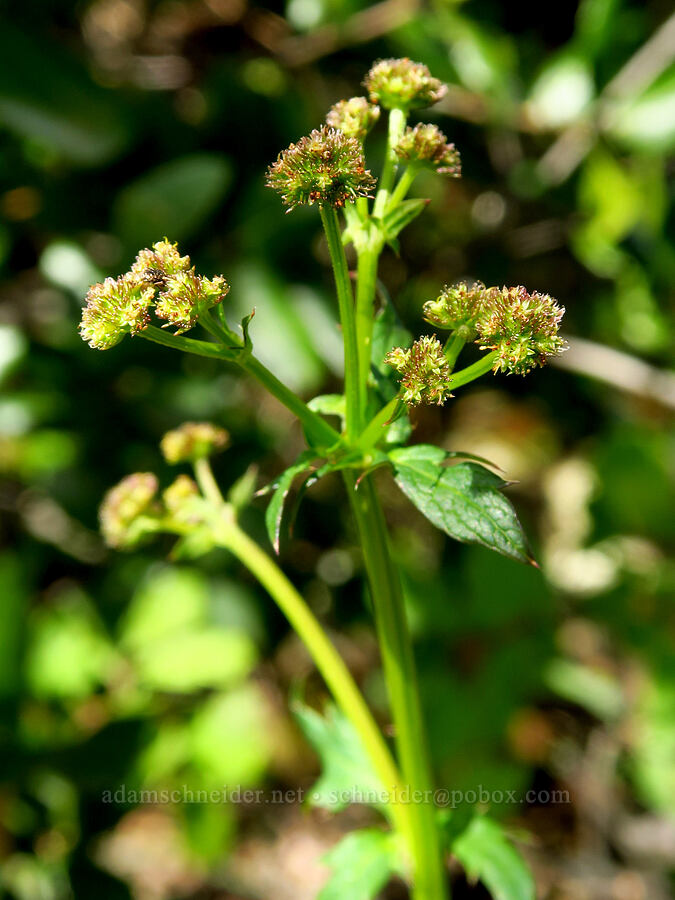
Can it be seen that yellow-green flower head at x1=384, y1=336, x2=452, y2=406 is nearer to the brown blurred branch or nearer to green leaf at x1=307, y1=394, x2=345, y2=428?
green leaf at x1=307, y1=394, x2=345, y2=428

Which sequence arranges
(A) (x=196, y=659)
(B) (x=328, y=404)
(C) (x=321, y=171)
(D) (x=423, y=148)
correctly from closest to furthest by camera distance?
(C) (x=321, y=171)
(D) (x=423, y=148)
(B) (x=328, y=404)
(A) (x=196, y=659)

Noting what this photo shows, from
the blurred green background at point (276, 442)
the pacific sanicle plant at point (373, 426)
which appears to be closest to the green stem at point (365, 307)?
the pacific sanicle plant at point (373, 426)

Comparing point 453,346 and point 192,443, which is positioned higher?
point 453,346

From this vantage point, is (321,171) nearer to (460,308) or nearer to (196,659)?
(460,308)

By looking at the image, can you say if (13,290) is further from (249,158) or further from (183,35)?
(183,35)

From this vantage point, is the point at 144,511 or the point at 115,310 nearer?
the point at 115,310

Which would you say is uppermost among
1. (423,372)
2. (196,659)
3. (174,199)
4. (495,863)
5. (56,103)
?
(56,103)

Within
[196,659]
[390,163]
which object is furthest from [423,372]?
[196,659]
